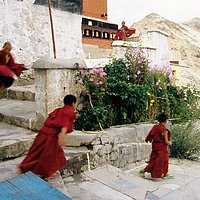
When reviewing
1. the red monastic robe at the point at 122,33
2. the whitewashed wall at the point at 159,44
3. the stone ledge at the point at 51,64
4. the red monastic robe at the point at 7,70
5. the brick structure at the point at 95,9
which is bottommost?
the red monastic robe at the point at 7,70

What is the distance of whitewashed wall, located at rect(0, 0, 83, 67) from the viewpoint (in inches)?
332

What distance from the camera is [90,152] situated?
4.94m

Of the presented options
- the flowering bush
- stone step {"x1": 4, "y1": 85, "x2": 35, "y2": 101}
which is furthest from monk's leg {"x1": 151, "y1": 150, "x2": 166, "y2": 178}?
stone step {"x1": 4, "y1": 85, "x2": 35, "y2": 101}

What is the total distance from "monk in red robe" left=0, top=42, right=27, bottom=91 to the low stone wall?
1.93 meters

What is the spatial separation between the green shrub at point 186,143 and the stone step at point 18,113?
3361mm

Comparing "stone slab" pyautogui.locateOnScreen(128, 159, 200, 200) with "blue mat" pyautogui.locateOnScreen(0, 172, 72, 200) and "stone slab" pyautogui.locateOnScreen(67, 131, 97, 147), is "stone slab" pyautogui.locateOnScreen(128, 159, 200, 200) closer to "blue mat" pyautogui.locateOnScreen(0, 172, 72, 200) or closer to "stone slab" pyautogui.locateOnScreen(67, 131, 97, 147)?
"stone slab" pyautogui.locateOnScreen(67, 131, 97, 147)

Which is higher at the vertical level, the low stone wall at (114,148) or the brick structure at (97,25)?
the brick structure at (97,25)

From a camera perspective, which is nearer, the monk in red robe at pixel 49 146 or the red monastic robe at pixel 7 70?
the red monastic robe at pixel 7 70

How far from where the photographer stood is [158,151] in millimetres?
5328

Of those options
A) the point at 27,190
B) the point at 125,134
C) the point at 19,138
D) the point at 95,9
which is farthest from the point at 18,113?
the point at 95,9

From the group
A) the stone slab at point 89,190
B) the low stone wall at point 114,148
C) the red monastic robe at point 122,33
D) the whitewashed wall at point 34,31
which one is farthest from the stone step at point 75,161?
the red monastic robe at point 122,33

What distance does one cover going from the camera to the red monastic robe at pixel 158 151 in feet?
17.2

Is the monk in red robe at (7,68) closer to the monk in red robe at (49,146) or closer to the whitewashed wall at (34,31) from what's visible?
the monk in red robe at (49,146)

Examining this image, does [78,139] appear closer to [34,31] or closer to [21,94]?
[21,94]
